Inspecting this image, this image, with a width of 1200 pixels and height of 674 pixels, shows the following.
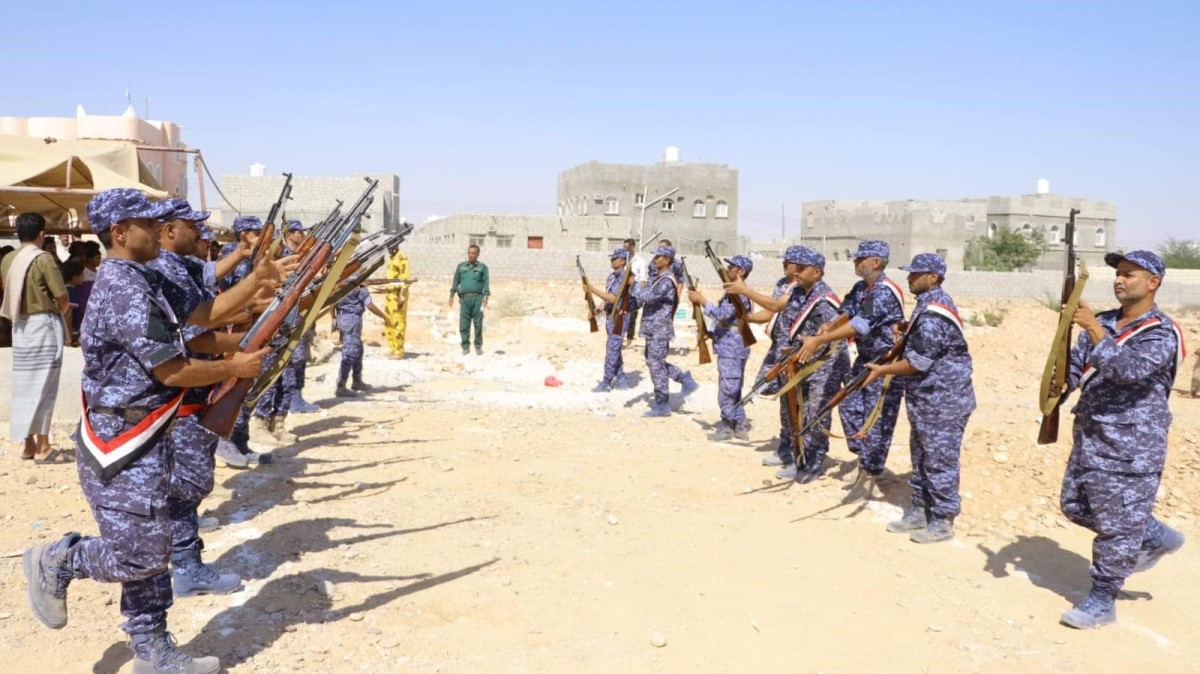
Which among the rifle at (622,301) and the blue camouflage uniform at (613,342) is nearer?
the rifle at (622,301)

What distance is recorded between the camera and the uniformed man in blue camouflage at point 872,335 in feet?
20.0

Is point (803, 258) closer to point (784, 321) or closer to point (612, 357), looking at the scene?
point (784, 321)

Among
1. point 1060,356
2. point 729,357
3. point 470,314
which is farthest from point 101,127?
point 1060,356

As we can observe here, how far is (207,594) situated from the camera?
4.27 m

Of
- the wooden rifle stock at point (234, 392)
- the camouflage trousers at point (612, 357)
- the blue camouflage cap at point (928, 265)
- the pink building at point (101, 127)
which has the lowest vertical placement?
the camouflage trousers at point (612, 357)

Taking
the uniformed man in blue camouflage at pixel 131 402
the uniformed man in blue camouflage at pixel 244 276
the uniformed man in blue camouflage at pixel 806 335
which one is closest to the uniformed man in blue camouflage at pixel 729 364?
the uniformed man in blue camouflage at pixel 806 335

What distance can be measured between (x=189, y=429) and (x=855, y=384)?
14.1ft

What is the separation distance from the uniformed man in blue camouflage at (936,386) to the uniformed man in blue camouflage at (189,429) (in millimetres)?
3934

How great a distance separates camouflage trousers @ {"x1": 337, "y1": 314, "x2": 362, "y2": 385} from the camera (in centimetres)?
997

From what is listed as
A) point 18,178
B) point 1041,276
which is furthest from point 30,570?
point 1041,276

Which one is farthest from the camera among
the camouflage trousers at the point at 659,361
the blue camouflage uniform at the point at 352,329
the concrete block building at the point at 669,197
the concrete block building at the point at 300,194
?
the concrete block building at the point at 669,197

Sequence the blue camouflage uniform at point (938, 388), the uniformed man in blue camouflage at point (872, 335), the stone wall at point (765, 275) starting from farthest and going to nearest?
the stone wall at point (765, 275) < the uniformed man in blue camouflage at point (872, 335) < the blue camouflage uniform at point (938, 388)

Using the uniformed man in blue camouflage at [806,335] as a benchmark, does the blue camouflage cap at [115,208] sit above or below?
above

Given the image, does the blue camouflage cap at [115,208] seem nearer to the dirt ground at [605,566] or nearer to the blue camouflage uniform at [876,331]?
the dirt ground at [605,566]
